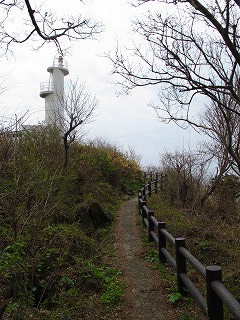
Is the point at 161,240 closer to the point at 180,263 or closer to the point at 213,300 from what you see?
the point at 180,263

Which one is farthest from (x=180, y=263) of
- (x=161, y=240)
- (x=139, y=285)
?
(x=161, y=240)

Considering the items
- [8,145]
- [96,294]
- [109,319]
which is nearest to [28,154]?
[8,145]

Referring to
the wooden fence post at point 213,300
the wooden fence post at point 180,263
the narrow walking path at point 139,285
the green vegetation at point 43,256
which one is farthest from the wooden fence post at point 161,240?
the wooden fence post at point 213,300

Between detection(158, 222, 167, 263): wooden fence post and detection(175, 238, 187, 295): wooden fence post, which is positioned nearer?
detection(175, 238, 187, 295): wooden fence post

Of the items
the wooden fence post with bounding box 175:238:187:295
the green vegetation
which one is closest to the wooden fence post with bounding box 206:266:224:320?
the wooden fence post with bounding box 175:238:187:295

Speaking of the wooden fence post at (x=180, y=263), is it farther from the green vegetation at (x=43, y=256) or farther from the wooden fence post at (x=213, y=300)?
the wooden fence post at (x=213, y=300)

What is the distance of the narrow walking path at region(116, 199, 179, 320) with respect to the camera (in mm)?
4133

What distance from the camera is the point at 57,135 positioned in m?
12.5

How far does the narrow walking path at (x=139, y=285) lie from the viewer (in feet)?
13.6

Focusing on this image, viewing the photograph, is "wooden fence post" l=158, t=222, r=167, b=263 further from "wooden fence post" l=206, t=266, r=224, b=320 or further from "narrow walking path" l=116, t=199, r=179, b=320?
"wooden fence post" l=206, t=266, r=224, b=320

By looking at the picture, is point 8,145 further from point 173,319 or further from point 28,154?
point 173,319

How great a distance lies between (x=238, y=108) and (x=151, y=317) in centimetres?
990

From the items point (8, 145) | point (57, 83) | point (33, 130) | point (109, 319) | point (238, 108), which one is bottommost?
point (109, 319)

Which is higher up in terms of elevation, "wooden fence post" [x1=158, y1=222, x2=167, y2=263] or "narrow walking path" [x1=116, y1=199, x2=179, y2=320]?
"wooden fence post" [x1=158, y1=222, x2=167, y2=263]
